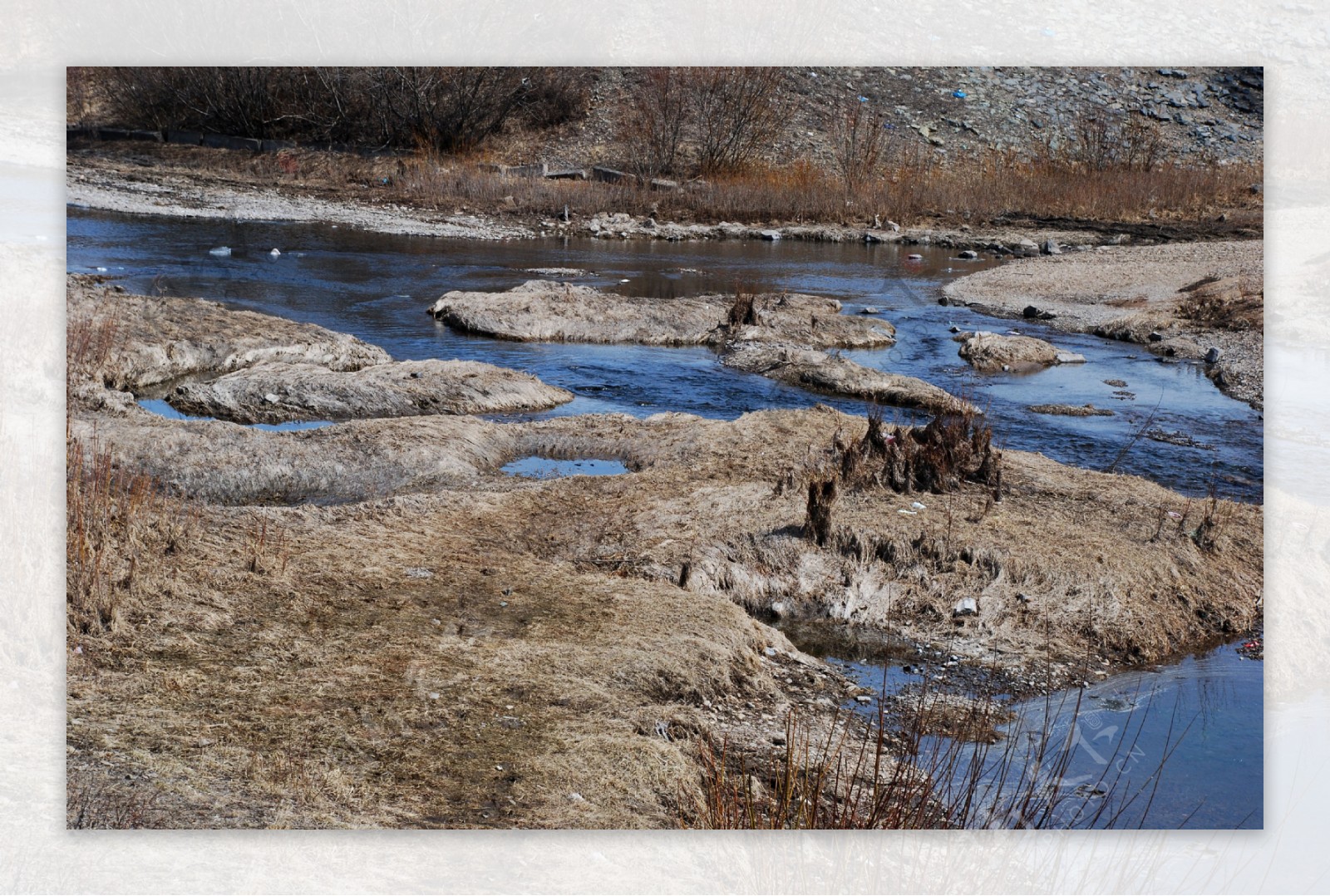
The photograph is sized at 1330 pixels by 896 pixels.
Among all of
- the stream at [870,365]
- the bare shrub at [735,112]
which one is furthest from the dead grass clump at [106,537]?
the bare shrub at [735,112]

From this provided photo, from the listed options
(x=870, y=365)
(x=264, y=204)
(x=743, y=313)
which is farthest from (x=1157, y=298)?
(x=264, y=204)

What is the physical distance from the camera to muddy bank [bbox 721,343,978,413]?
6605mm

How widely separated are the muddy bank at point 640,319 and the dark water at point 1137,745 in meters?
3.83

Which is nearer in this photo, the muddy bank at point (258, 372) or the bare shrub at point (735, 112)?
the bare shrub at point (735, 112)

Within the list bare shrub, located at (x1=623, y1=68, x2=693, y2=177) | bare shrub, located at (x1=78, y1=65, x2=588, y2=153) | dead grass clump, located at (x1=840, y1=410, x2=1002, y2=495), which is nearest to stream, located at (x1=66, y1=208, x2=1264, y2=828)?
dead grass clump, located at (x1=840, y1=410, x2=1002, y2=495)

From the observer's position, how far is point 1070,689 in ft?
13.4

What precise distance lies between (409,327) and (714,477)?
124 inches

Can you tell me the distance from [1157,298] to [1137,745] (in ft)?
10.6

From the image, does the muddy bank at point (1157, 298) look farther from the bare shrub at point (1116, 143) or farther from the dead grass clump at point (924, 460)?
the dead grass clump at point (924, 460)

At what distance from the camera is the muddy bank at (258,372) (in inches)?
260

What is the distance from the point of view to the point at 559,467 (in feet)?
19.1

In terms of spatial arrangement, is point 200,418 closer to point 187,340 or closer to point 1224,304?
point 187,340

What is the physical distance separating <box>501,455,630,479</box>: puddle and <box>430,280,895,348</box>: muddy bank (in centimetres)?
225

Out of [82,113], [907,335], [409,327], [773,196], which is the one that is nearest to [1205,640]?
[773,196]
